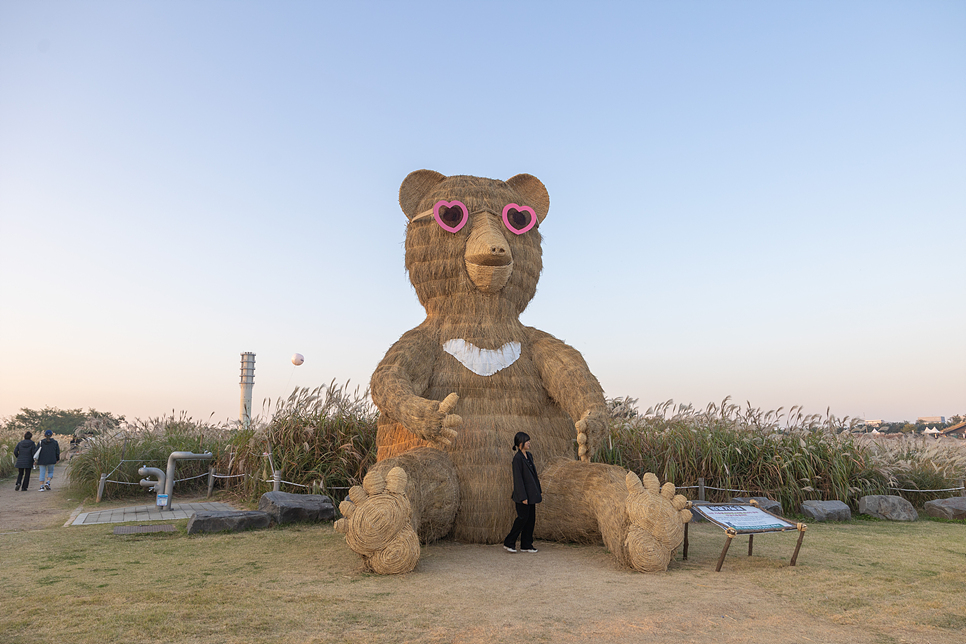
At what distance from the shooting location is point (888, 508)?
6.80m

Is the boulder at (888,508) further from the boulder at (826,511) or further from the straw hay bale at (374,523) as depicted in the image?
the straw hay bale at (374,523)

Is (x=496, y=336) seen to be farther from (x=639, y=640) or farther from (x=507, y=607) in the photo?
Result: (x=639, y=640)

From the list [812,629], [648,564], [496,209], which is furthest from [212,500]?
[812,629]

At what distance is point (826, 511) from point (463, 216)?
4952 millimetres

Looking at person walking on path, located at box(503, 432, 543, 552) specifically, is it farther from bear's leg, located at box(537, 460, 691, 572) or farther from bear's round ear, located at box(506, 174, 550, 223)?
bear's round ear, located at box(506, 174, 550, 223)

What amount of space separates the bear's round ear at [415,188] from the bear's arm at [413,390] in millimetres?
1094

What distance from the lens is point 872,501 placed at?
22.7ft

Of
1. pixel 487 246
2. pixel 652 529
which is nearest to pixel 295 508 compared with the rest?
pixel 487 246

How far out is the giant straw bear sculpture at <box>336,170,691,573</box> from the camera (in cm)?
368

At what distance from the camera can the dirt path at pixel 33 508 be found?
599 centimetres

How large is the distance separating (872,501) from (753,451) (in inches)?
50.8

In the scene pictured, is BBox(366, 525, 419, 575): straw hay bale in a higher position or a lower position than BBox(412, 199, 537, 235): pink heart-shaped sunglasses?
lower

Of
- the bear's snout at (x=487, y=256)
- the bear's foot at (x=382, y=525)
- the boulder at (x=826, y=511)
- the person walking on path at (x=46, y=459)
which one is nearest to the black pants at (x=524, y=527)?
the bear's foot at (x=382, y=525)

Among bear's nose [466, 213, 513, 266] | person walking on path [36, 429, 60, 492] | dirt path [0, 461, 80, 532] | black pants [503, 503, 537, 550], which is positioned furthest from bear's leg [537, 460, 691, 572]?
person walking on path [36, 429, 60, 492]
